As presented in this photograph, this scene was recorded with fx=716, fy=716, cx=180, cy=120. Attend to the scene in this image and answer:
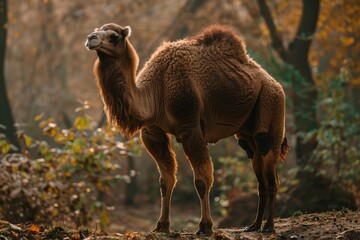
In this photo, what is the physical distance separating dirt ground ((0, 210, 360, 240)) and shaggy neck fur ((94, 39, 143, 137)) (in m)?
1.18

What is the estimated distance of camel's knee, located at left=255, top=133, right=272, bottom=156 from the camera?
840 centimetres

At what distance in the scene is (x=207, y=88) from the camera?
795cm

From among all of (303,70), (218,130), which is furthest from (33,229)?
(303,70)

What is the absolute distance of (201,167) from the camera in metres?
7.64

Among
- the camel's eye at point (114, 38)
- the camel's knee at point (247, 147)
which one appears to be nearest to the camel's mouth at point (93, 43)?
the camel's eye at point (114, 38)

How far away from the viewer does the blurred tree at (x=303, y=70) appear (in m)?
14.6

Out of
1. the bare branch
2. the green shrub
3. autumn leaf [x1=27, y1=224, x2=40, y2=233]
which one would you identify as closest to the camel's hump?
autumn leaf [x1=27, y1=224, x2=40, y2=233]

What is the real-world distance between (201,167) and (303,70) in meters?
8.40

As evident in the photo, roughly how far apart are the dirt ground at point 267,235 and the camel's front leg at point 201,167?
150 mm

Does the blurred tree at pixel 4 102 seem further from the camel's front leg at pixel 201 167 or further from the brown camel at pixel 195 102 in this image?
the camel's front leg at pixel 201 167

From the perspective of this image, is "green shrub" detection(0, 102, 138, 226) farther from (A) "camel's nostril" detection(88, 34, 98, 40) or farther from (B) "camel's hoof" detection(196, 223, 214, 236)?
(A) "camel's nostril" detection(88, 34, 98, 40)

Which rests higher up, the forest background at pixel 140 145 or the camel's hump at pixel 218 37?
the camel's hump at pixel 218 37

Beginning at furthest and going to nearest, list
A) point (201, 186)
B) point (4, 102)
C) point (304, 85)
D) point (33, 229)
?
point (304, 85) → point (4, 102) → point (201, 186) → point (33, 229)

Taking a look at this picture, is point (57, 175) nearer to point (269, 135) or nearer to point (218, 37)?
point (218, 37)
